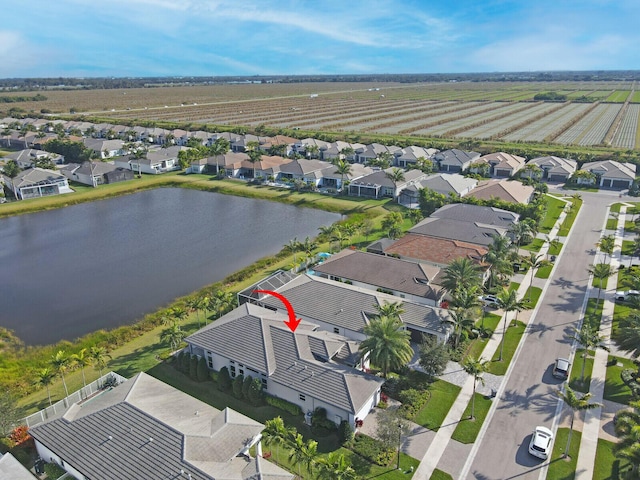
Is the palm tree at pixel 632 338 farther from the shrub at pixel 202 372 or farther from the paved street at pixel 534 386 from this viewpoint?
the shrub at pixel 202 372

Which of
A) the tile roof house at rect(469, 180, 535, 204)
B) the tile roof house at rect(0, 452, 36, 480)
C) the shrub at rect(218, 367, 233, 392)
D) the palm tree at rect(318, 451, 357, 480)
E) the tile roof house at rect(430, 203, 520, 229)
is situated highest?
the tile roof house at rect(469, 180, 535, 204)

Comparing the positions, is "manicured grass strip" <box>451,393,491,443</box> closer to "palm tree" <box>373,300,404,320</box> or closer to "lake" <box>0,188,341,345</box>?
"palm tree" <box>373,300,404,320</box>

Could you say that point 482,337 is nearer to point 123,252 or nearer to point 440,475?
point 440,475

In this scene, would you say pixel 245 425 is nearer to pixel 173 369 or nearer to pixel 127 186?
pixel 173 369

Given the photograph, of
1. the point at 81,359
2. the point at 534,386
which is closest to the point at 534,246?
the point at 534,386

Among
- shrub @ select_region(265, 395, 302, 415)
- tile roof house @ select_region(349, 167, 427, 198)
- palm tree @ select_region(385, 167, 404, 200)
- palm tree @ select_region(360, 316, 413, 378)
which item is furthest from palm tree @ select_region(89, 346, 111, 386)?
palm tree @ select_region(385, 167, 404, 200)

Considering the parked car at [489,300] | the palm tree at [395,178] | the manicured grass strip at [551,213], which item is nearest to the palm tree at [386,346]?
the parked car at [489,300]

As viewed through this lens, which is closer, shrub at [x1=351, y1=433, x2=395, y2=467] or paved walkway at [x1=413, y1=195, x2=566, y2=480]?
paved walkway at [x1=413, y1=195, x2=566, y2=480]
